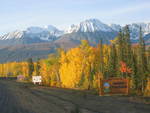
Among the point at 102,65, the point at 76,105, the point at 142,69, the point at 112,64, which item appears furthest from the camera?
the point at 102,65

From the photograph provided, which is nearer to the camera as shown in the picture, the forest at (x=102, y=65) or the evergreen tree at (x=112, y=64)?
the forest at (x=102, y=65)

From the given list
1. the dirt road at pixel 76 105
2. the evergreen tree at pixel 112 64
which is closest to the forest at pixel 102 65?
the evergreen tree at pixel 112 64

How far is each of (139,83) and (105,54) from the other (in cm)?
2631

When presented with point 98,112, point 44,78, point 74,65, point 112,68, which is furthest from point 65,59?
point 98,112

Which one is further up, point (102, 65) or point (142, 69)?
point (102, 65)

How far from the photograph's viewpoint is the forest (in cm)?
6938

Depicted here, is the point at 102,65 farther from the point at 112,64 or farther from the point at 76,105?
the point at 76,105

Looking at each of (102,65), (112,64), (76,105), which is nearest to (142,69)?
(112,64)

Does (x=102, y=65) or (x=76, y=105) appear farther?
(x=102, y=65)

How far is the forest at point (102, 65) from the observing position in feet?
228

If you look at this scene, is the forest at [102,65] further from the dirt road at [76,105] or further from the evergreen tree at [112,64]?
the dirt road at [76,105]

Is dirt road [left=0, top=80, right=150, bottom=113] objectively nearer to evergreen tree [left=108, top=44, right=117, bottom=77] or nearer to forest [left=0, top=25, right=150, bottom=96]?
forest [left=0, top=25, right=150, bottom=96]

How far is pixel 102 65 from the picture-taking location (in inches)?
2943

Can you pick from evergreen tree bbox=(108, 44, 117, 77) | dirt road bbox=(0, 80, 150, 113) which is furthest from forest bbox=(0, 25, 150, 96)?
dirt road bbox=(0, 80, 150, 113)
